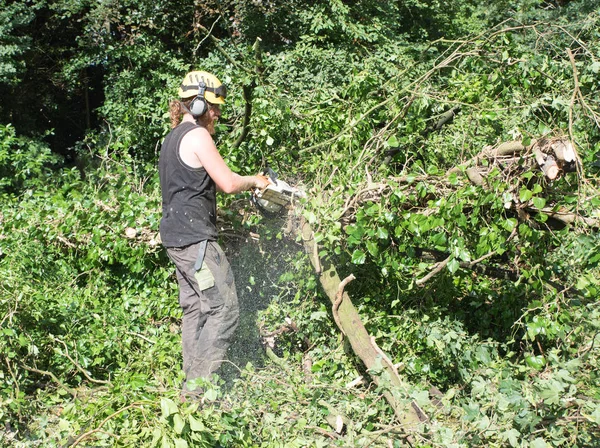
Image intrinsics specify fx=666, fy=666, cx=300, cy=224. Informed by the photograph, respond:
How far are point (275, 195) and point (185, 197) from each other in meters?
0.57

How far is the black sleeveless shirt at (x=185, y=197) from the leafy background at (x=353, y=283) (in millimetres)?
601

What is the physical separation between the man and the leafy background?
0.23 meters

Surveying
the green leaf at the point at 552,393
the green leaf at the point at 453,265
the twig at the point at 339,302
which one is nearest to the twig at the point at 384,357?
the twig at the point at 339,302

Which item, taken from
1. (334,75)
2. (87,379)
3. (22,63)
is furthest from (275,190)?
(22,63)

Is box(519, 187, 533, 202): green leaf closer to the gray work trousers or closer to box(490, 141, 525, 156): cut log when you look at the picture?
box(490, 141, 525, 156): cut log

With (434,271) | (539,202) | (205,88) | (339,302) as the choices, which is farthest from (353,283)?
(205,88)

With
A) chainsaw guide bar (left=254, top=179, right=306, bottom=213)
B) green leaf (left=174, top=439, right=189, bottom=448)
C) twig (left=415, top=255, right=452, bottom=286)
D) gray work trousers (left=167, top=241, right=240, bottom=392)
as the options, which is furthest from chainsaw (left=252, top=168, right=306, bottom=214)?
green leaf (left=174, top=439, right=189, bottom=448)

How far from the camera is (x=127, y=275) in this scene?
5.09 metres

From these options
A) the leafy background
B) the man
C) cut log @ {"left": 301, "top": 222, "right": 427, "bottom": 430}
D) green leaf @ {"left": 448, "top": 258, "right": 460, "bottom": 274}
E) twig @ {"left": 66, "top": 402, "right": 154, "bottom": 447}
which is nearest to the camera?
twig @ {"left": 66, "top": 402, "right": 154, "bottom": 447}

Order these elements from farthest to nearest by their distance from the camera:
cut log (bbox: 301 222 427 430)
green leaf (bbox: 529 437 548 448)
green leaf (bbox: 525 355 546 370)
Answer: cut log (bbox: 301 222 427 430) → green leaf (bbox: 525 355 546 370) → green leaf (bbox: 529 437 548 448)

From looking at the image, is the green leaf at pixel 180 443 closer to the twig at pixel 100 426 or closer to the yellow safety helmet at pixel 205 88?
the twig at pixel 100 426

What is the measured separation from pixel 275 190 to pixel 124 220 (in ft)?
4.58

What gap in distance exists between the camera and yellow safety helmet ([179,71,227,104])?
3924 millimetres

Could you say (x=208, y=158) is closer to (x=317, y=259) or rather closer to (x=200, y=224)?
(x=200, y=224)
